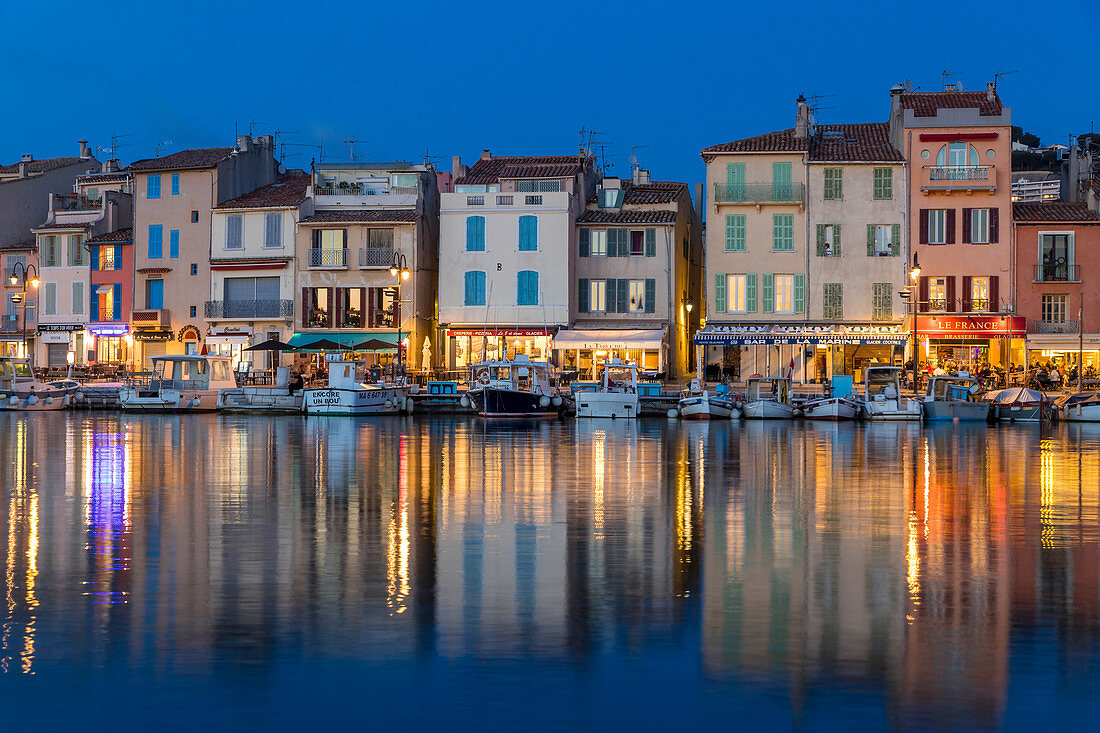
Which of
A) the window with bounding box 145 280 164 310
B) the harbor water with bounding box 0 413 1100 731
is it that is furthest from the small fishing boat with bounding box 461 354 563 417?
the harbor water with bounding box 0 413 1100 731

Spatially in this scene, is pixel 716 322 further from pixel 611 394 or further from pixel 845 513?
pixel 845 513

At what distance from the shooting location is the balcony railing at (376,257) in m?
62.9

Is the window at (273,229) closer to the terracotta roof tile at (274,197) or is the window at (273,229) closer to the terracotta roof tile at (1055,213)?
the terracotta roof tile at (274,197)

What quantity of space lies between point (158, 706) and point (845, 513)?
11874 millimetres

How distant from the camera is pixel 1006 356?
57.5m

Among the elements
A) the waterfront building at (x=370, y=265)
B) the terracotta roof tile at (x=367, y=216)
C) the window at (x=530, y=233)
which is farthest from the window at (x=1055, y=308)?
the terracotta roof tile at (x=367, y=216)

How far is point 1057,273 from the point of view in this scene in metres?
58.2

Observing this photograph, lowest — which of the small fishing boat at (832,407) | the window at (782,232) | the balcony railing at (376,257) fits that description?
the small fishing boat at (832,407)

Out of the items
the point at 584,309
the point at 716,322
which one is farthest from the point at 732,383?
the point at 584,309

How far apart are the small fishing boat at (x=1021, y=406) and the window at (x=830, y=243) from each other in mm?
12672

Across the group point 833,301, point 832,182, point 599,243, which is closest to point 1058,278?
point 833,301

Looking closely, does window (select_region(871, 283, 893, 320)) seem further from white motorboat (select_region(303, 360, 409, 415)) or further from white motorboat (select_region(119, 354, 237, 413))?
white motorboat (select_region(119, 354, 237, 413))

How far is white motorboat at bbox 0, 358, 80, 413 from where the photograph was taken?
54.8m

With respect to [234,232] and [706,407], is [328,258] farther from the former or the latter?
[706,407]
